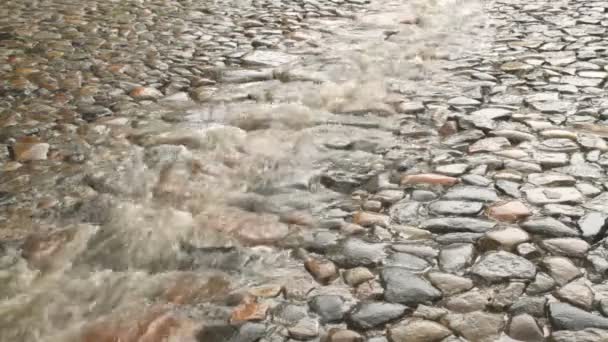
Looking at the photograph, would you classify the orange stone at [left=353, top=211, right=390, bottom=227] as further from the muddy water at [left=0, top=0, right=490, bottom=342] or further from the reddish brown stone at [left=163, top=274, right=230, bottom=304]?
the reddish brown stone at [left=163, top=274, right=230, bottom=304]

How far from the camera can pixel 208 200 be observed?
10.5 ft

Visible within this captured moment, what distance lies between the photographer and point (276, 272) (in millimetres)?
2535

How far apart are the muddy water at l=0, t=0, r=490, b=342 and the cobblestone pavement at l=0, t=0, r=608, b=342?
0.01 meters

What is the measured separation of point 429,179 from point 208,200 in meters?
1.08

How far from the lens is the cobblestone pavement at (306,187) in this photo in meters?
2.30

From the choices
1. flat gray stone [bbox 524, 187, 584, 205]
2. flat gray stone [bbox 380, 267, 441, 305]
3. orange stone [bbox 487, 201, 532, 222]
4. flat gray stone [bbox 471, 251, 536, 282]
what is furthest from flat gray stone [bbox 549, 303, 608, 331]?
flat gray stone [bbox 524, 187, 584, 205]

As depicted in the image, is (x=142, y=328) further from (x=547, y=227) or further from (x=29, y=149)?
(x=29, y=149)

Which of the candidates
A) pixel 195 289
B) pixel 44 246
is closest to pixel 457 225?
pixel 195 289

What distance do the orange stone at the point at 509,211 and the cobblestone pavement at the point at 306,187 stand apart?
1 centimetres

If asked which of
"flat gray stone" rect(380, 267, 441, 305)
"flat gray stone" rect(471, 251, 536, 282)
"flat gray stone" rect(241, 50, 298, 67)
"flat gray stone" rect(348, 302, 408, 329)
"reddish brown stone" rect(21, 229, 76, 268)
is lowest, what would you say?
"reddish brown stone" rect(21, 229, 76, 268)

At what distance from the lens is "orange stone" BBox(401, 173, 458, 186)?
3.11 metres

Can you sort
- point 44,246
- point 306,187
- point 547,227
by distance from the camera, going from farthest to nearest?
point 306,187, point 44,246, point 547,227

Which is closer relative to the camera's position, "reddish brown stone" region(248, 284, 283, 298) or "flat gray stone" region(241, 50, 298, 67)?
"reddish brown stone" region(248, 284, 283, 298)

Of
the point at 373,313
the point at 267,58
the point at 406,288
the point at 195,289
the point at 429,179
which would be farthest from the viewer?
the point at 267,58
